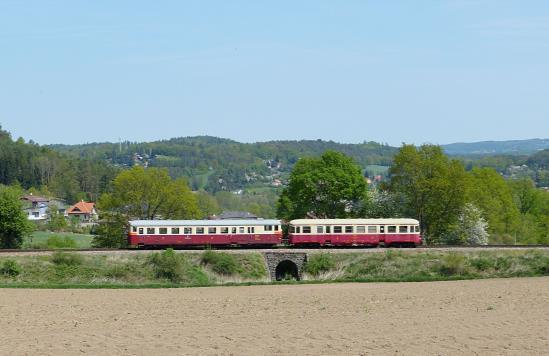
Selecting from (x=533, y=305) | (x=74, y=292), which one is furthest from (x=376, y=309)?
(x=74, y=292)

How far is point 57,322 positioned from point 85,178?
150397 millimetres

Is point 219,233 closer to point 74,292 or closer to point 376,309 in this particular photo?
point 74,292

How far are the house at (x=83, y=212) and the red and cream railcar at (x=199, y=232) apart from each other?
9466cm

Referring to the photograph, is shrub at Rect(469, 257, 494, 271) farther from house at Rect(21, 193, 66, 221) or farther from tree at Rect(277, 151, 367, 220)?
house at Rect(21, 193, 66, 221)

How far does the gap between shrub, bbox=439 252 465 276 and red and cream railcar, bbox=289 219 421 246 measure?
6.53 m

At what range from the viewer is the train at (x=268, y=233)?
5934cm

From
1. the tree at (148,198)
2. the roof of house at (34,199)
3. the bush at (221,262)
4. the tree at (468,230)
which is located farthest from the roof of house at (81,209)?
the bush at (221,262)

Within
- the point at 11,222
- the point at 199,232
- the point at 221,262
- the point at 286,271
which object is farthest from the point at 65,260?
the point at 286,271

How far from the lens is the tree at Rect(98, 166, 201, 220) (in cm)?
7638

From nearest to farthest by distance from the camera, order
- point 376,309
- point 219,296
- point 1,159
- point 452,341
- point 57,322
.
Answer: point 452,341
point 57,322
point 376,309
point 219,296
point 1,159

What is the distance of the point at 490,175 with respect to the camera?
294 feet

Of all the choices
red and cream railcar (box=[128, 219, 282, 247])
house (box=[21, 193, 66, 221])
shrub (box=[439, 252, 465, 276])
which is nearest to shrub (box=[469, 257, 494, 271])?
shrub (box=[439, 252, 465, 276])

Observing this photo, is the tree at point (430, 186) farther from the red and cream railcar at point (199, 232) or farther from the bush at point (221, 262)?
the bush at point (221, 262)

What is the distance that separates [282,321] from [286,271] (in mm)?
26148
